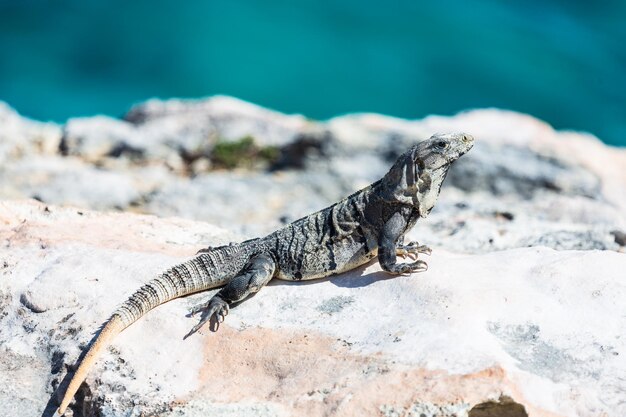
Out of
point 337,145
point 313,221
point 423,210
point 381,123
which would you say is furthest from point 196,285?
point 381,123

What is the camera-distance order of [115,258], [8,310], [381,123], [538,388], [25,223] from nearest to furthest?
[538,388]
[8,310]
[115,258]
[25,223]
[381,123]

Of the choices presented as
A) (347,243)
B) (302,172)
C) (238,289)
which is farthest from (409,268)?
(302,172)

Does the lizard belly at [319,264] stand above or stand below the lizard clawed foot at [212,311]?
above

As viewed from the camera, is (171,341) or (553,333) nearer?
(553,333)

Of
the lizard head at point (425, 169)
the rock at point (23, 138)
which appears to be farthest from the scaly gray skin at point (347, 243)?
the rock at point (23, 138)

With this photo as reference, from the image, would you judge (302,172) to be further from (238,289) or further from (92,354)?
(92,354)

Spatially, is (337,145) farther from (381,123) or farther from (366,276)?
(366,276)

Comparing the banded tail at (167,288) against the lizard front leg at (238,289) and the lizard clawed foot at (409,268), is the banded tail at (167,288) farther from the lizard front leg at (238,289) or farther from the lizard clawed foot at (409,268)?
the lizard clawed foot at (409,268)

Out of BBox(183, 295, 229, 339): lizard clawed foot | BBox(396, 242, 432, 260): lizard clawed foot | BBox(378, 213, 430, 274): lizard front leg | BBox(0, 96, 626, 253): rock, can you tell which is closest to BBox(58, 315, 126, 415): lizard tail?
BBox(183, 295, 229, 339): lizard clawed foot
